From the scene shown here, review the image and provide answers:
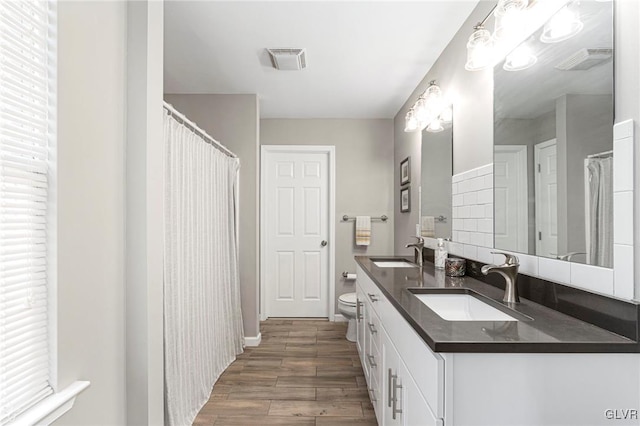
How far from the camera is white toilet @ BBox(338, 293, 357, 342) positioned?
3221 mm

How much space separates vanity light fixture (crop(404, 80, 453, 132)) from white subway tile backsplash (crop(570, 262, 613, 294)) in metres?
1.40

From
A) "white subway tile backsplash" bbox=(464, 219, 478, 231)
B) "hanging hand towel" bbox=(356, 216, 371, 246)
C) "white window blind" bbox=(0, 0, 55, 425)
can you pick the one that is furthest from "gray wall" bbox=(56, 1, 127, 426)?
"hanging hand towel" bbox=(356, 216, 371, 246)

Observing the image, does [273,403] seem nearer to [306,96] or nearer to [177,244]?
[177,244]

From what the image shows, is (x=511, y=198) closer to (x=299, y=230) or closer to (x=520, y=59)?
(x=520, y=59)

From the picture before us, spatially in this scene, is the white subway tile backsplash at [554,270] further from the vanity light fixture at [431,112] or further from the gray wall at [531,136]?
the vanity light fixture at [431,112]

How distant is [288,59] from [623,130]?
2.06m

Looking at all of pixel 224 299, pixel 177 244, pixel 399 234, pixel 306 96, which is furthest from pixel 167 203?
pixel 399 234

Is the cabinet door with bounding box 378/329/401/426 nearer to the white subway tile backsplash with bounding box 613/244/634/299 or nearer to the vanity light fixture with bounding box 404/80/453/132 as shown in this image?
the white subway tile backsplash with bounding box 613/244/634/299

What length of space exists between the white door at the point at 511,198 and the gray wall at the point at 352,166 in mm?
2373

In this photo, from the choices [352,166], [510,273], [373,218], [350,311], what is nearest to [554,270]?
[510,273]

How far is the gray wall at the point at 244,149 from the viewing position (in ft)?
10.8

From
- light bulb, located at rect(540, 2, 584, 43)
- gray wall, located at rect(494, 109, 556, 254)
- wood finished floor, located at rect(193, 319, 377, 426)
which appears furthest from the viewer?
wood finished floor, located at rect(193, 319, 377, 426)

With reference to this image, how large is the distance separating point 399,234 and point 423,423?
9.24 ft

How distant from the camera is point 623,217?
99cm
